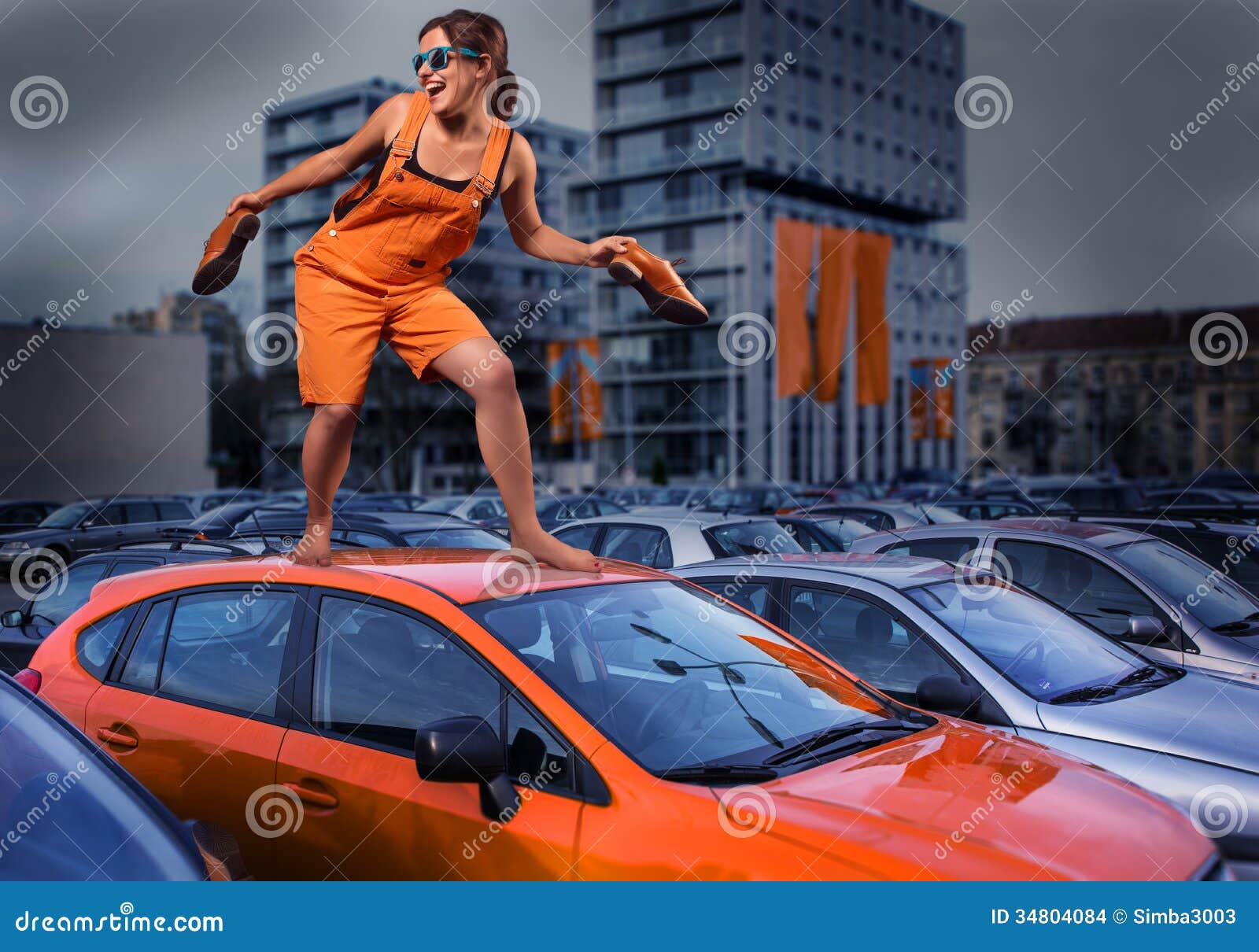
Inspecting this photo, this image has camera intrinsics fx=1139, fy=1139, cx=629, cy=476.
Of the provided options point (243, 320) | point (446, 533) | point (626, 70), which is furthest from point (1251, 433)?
point (446, 533)

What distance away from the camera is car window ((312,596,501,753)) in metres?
3.11

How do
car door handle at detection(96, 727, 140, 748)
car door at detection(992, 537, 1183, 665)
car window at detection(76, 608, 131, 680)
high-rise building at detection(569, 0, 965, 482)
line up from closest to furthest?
1. car door handle at detection(96, 727, 140, 748)
2. car window at detection(76, 608, 131, 680)
3. car door at detection(992, 537, 1183, 665)
4. high-rise building at detection(569, 0, 965, 482)

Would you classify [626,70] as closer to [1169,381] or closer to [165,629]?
[1169,381]

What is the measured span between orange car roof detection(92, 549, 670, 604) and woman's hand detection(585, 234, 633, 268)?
38.2 inches

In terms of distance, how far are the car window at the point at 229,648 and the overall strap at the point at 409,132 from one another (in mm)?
1365

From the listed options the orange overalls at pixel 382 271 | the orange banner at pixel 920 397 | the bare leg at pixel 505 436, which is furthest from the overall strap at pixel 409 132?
the orange banner at pixel 920 397

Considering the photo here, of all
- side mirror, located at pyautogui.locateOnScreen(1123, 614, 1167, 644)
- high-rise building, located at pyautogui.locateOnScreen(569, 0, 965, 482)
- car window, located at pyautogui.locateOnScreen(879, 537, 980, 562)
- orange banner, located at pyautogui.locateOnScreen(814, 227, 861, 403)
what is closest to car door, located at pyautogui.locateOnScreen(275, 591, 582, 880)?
side mirror, located at pyautogui.locateOnScreen(1123, 614, 1167, 644)

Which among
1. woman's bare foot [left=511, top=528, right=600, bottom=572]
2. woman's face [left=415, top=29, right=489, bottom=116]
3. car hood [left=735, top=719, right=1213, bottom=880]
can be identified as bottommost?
car hood [left=735, top=719, right=1213, bottom=880]

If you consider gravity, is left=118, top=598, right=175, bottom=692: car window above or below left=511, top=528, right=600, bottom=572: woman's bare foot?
below

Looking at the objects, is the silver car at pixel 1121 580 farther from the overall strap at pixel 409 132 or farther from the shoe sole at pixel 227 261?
the shoe sole at pixel 227 261

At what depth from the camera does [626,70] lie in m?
62.9

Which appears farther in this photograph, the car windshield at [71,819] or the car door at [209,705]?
the car door at [209,705]

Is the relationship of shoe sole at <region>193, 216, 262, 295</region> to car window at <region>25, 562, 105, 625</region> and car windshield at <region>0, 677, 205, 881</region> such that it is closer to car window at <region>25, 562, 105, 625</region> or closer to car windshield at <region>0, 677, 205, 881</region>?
car windshield at <region>0, 677, 205, 881</region>

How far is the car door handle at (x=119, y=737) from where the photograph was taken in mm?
3619
